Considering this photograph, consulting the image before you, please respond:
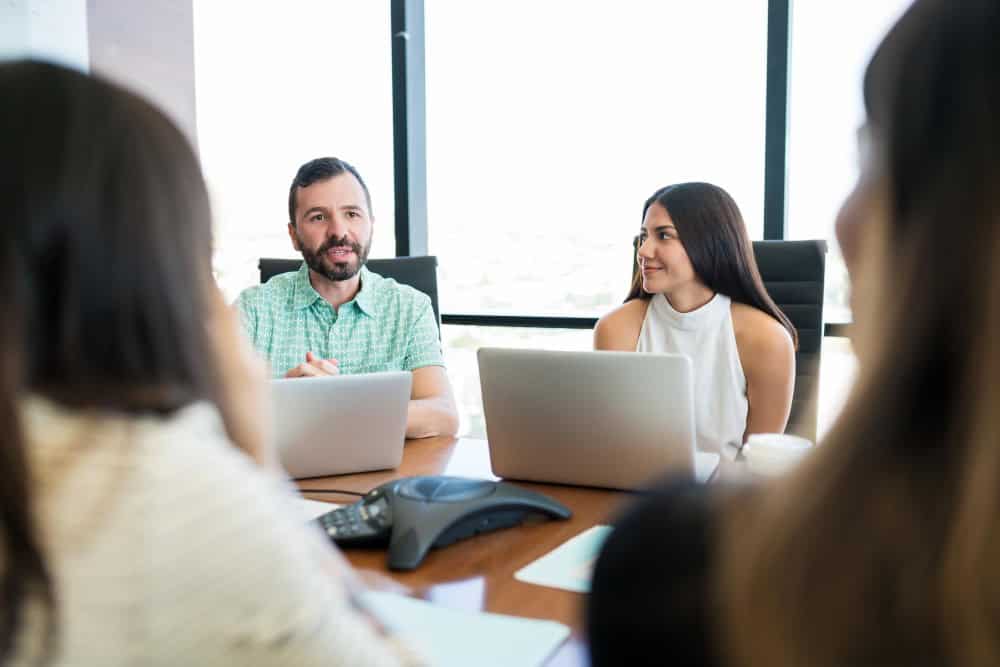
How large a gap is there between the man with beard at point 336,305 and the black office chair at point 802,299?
99 cm

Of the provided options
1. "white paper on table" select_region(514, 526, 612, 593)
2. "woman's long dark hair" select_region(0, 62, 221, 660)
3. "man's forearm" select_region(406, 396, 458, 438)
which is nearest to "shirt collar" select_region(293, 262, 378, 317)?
"man's forearm" select_region(406, 396, 458, 438)

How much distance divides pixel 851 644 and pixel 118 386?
461 millimetres

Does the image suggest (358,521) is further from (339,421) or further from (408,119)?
(408,119)

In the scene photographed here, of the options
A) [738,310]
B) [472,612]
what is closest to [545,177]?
[738,310]

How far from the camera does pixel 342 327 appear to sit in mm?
2488

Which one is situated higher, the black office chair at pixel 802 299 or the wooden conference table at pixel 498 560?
the black office chair at pixel 802 299

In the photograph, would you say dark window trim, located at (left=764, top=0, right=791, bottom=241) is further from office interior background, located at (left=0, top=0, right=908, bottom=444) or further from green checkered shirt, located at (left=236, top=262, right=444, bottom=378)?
green checkered shirt, located at (left=236, top=262, right=444, bottom=378)

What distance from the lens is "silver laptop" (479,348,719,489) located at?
1.36 m

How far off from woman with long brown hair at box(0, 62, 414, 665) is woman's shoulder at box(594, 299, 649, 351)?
6.44 feet

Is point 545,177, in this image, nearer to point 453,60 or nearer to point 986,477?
point 453,60

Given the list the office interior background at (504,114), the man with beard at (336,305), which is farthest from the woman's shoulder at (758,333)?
the man with beard at (336,305)

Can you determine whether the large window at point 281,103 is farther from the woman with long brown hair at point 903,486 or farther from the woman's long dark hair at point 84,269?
the woman with long brown hair at point 903,486

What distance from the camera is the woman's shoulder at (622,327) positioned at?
2510mm

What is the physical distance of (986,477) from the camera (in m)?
0.42
